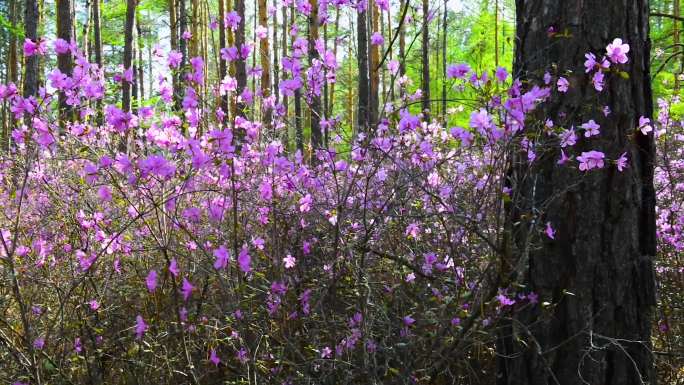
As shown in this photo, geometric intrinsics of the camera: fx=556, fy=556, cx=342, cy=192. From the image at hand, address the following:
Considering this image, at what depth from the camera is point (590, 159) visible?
1.88 meters

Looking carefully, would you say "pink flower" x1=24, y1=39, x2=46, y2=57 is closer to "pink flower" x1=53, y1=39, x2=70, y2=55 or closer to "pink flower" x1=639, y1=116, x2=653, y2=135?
"pink flower" x1=53, y1=39, x2=70, y2=55

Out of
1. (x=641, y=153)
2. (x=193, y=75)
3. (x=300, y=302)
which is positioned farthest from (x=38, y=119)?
(x=641, y=153)

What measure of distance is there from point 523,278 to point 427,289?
0.70 m

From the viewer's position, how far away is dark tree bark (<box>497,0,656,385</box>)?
1.98 m

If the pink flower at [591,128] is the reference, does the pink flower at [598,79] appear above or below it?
above

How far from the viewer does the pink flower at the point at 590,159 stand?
6.00ft

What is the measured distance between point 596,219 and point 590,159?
9.5 inches

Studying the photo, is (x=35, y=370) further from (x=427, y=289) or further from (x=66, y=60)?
(x=66, y=60)

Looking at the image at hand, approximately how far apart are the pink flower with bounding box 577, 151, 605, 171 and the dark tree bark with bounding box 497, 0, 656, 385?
8cm

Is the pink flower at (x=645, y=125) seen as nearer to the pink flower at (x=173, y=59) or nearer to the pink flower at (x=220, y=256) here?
the pink flower at (x=220, y=256)

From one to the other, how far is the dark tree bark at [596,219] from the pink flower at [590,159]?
0.26 feet

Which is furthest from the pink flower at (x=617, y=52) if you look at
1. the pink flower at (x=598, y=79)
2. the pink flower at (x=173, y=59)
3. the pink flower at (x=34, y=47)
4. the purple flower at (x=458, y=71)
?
the pink flower at (x=34, y=47)

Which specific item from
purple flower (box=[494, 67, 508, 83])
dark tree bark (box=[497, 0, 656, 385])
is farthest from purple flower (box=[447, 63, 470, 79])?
dark tree bark (box=[497, 0, 656, 385])

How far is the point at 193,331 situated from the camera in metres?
2.46
